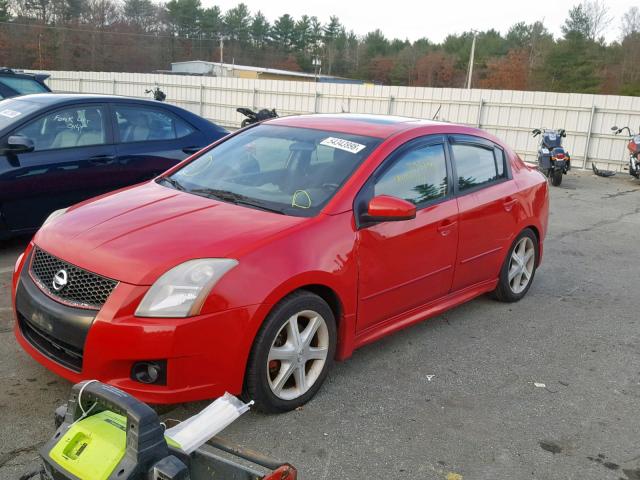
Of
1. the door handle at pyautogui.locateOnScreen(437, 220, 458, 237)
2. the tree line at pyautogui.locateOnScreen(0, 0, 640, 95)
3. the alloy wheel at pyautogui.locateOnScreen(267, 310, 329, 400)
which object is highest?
the tree line at pyautogui.locateOnScreen(0, 0, 640, 95)

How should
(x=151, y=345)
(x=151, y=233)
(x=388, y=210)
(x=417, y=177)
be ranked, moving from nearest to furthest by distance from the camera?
(x=151, y=345)
(x=151, y=233)
(x=388, y=210)
(x=417, y=177)

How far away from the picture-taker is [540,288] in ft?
19.1

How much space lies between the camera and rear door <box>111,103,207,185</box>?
6238 millimetres

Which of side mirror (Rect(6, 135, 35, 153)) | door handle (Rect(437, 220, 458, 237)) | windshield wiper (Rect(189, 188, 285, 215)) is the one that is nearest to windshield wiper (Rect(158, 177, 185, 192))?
windshield wiper (Rect(189, 188, 285, 215))

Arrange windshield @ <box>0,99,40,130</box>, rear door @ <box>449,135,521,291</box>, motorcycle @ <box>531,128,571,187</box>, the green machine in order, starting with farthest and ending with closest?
motorcycle @ <box>531,128,571,187</box>
windshield @ <box>0,99,40,130</box>
rear door @ <box>449,135,521,291</box>
the green machine

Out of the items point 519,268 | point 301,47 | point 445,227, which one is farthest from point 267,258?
point 301,47

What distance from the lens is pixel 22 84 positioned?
10.0 metres

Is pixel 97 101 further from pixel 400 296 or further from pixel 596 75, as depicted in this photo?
pixel 596 75

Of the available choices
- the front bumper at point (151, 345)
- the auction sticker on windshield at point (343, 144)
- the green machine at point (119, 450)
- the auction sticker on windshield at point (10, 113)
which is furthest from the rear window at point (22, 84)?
the green machine at point (119, 450)

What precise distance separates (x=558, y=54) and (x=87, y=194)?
5219 centimetres

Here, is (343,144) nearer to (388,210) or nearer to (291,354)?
(388,210)

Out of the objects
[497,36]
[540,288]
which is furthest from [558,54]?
[540,288]

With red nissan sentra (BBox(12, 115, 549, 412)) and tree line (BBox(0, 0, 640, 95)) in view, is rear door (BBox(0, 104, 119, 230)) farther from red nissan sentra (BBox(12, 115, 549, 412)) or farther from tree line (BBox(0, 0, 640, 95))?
tree line (BBox(0, 0, 640, 95))

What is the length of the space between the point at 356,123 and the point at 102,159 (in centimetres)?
288
